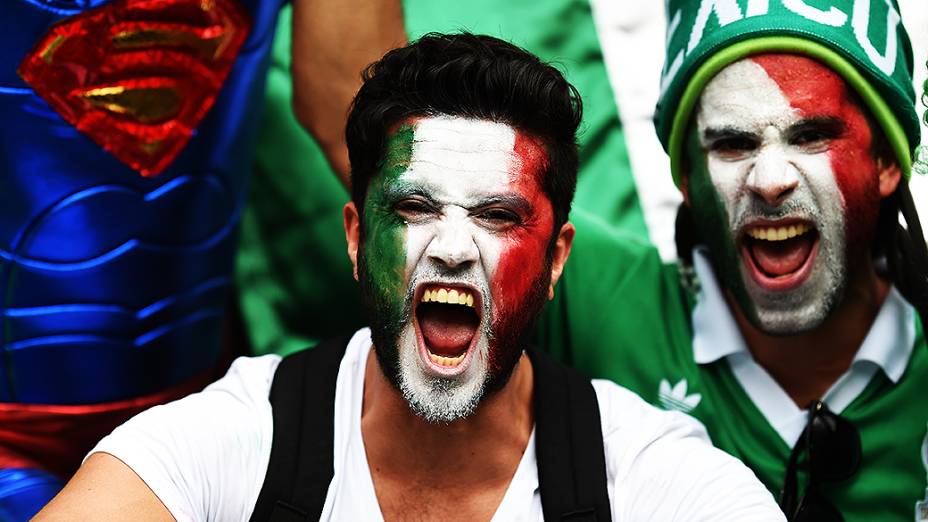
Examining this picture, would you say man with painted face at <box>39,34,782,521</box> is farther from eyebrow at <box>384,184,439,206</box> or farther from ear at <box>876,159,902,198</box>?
ear at <box>876,159,902,198</box>

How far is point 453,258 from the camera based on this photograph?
253cm

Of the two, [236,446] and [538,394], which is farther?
[538,394]

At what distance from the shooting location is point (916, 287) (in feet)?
10.0

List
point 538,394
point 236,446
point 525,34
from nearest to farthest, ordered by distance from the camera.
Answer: point 236,446 → point 538,394 → point 525,34

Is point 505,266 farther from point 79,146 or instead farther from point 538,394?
point 79,146

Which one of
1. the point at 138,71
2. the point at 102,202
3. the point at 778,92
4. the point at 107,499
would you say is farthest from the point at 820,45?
the point at 107,499

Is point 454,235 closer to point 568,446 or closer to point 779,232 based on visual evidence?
point 568,446

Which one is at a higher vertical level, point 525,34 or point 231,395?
point 525,34

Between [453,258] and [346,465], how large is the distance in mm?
477

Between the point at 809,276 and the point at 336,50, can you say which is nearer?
the point at 809,276

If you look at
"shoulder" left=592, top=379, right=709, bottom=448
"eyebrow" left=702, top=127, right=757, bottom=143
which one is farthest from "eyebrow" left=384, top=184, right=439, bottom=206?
"eyebrow" left=702, top=127, right=757, bottom=143

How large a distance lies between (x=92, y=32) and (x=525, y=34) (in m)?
1.60

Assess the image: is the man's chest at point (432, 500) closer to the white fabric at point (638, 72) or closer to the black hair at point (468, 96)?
the black hair at point (468, 96)

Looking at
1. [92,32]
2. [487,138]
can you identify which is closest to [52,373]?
[92,32]
